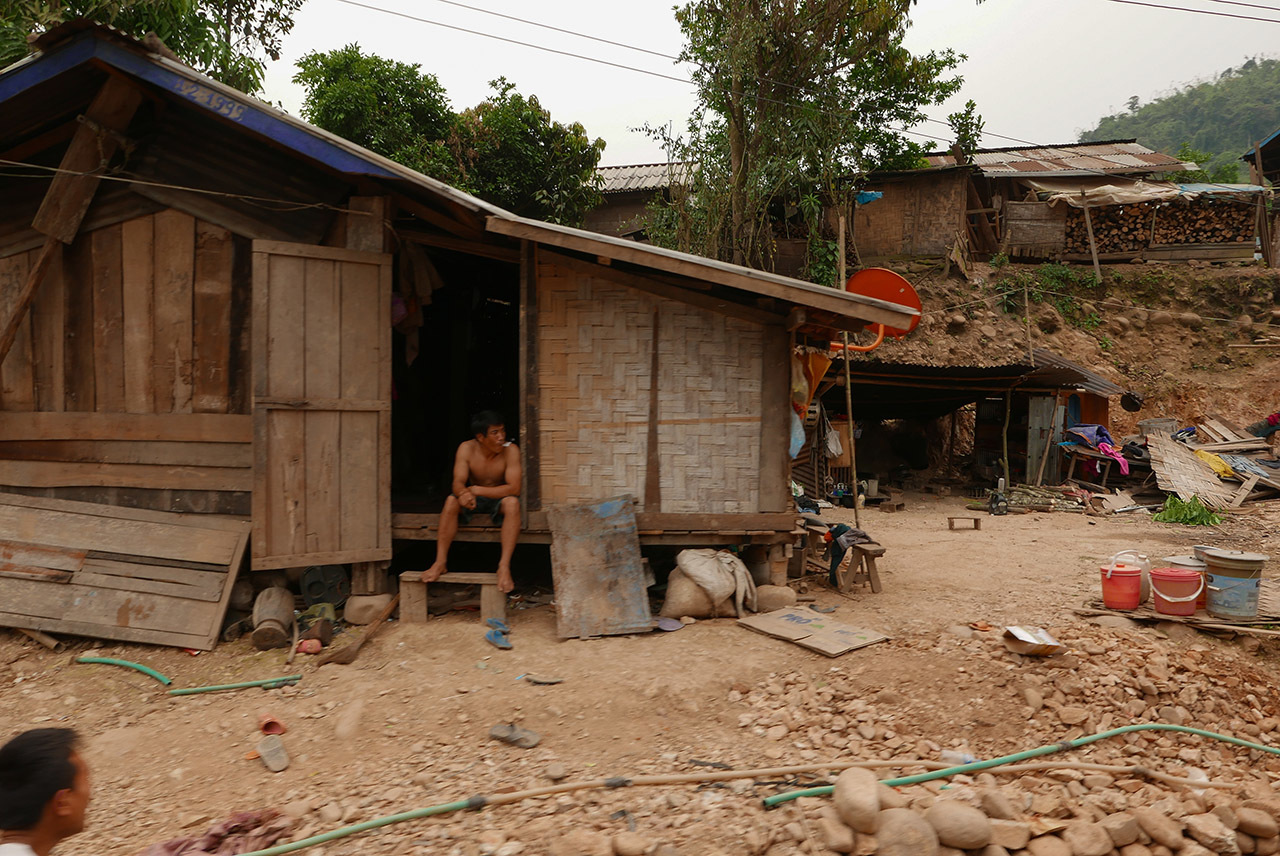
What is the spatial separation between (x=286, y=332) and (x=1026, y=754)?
5.28 meters

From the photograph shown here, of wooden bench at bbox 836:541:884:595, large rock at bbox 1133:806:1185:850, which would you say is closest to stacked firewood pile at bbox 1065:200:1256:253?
wooden bench at bbox 836:541:884:595

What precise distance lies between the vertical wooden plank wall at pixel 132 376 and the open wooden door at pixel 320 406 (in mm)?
432

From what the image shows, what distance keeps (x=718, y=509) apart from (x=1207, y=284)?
18262mm

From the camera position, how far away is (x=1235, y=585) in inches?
218

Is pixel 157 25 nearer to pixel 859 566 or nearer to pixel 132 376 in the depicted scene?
pixel 132 376

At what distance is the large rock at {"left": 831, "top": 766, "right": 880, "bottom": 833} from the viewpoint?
321 centimetres

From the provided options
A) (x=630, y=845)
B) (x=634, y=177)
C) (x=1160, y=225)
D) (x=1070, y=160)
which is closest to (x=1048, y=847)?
(x=630, y=845)

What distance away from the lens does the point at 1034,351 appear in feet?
52.2

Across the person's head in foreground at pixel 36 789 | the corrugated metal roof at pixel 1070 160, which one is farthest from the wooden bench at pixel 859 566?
the corrugated metal roof at pixel 1070 160

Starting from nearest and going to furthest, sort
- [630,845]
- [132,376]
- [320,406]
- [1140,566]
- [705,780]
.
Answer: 1. [630,845]
2. [705,780]
3. [320,406]
4. [132,376]
5. [1140,566]

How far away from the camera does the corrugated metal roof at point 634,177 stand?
19.5m

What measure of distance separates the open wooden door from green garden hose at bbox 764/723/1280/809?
3.47 m

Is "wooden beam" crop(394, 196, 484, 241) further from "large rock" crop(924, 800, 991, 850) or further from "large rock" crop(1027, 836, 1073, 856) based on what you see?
"large rock" crop(1027, 836, 1073, 856)

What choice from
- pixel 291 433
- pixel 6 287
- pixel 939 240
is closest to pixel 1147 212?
pixel 939 240
